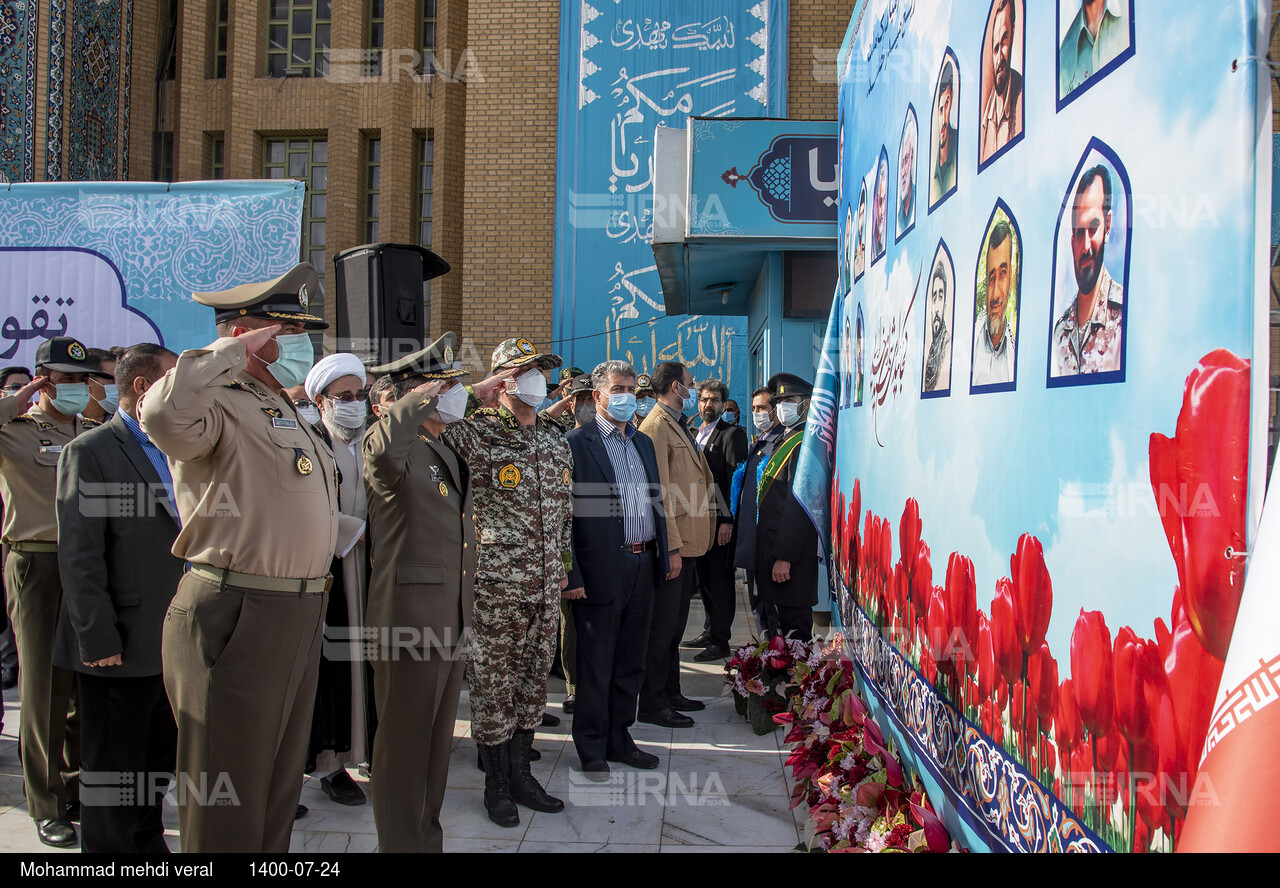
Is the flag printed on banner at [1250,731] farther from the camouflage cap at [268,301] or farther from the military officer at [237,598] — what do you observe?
the camouflage cap at [268,301]

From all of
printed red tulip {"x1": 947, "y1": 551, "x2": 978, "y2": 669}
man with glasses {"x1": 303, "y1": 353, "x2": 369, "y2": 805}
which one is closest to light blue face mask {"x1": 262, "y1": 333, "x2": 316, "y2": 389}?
man with glasses {"x1": 303, "y1": 353, "x2": 369, "y2": 805}

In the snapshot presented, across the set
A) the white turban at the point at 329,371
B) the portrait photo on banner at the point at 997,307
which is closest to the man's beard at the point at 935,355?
the portrait photo on banner at the point at 997,307

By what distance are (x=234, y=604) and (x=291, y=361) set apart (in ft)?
2.54

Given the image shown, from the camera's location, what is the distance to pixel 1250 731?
3.34ft

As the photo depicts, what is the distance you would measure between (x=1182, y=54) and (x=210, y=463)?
2221mm

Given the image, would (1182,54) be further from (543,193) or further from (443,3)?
(443,3)

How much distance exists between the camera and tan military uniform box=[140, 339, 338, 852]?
7.52 ft

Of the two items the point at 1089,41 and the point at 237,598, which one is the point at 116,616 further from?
the point at 1089,41

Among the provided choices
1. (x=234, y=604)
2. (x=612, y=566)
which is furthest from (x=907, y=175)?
(x=234, y=604)

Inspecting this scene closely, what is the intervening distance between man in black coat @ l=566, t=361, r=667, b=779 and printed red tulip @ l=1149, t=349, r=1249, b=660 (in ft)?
9.28

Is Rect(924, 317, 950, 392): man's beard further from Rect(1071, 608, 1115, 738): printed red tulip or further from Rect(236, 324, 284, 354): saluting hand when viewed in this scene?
Rect(236, 324, 284, 354): saluting hand

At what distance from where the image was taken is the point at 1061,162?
1.73 meters

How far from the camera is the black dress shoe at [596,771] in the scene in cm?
391

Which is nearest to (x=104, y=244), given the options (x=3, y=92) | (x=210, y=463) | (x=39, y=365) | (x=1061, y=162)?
(x=39, y=365)
